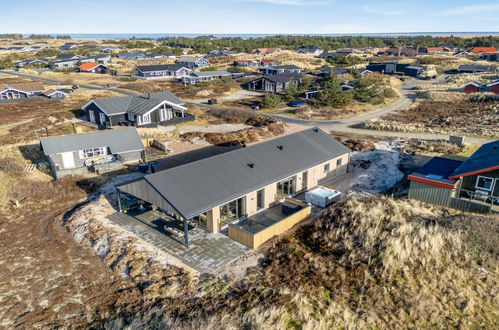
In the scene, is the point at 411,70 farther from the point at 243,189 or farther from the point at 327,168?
the point at 243,189

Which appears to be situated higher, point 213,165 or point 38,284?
point 213,165

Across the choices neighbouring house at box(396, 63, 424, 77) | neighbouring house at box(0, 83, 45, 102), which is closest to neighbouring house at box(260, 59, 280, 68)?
neighbouring house at box(396, 63, 424, 77)

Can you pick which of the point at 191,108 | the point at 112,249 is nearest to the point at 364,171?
the point at 112,249

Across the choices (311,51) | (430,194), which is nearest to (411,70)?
(311,51)

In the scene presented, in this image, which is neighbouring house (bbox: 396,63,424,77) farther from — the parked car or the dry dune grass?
the dry dune grass

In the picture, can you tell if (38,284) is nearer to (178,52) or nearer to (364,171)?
(364,171)

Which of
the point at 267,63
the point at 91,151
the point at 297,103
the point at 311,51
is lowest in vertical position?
the point at 91,151

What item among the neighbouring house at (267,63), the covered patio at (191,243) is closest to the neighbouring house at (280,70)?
the neighbouring house at (267,63)
